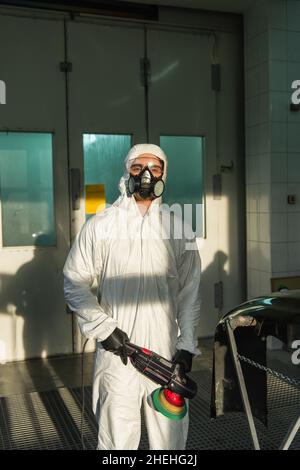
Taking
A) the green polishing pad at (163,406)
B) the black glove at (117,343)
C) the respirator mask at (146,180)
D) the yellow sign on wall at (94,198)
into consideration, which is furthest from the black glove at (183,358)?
the yellow sign on wall at (94,198)

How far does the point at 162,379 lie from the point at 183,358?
16cm

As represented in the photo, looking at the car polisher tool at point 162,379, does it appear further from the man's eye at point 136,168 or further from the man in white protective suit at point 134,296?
the man's eye at point 136,168

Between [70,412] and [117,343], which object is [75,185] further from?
[117,343]

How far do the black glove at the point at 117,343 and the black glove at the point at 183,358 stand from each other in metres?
0.25

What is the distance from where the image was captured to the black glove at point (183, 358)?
7.62 feet

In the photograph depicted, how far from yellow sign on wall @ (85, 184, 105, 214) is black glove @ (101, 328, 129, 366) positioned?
2420 mm

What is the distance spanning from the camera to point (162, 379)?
87.7 inches

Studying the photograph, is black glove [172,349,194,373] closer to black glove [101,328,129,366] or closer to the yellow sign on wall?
black glove [101,328,129,366]

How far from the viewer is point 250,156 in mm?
4824

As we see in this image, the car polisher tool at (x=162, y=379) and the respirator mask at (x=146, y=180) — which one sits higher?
the respirator mask at (x=146, y=180)

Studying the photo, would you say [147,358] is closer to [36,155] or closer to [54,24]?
[36,155]

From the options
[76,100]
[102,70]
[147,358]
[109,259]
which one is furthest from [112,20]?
[147,358]

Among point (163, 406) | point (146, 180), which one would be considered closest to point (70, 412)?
point (163, 406)
